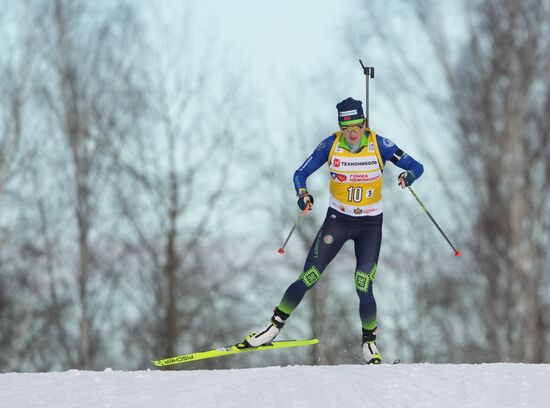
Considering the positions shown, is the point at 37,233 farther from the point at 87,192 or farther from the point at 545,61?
the point at 545,61

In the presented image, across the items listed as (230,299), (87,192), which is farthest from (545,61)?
(87,192)

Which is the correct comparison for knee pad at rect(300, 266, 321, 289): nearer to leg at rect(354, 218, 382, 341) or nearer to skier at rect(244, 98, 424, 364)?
skier at rect(244, 98, 424, 364)

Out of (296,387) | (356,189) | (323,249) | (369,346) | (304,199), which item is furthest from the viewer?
(369,346)

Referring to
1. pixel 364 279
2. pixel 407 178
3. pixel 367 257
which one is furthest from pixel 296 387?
pixel 407 178

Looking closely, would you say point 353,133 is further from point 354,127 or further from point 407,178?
point 407,178

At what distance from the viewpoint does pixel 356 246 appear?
24.2 ft

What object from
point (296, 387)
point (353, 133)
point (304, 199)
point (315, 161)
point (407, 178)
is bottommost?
point (296, 387)

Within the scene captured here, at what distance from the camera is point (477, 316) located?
17.1 metres

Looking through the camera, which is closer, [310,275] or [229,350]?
[310,275]

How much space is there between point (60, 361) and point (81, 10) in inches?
265

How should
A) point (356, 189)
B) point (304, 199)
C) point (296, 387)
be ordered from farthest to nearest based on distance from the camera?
point (356, 189)
point (304, 199)
point (296, 387)

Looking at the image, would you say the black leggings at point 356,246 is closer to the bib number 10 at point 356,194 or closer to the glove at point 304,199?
the bib number 10 at point 356,194

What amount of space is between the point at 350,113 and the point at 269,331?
1.85 m

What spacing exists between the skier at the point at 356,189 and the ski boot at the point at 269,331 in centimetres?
29
